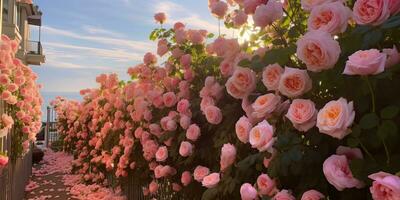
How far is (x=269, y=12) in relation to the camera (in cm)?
206

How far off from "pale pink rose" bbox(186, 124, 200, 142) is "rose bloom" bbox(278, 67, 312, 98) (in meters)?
1.64

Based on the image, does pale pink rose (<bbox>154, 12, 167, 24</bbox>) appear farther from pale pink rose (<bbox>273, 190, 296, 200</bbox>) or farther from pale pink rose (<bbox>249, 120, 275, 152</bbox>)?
pale pink rose (<bbox>273, 190, 296, 200</bbox>)

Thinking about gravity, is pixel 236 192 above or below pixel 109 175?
above

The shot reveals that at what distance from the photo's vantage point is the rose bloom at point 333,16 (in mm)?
1529

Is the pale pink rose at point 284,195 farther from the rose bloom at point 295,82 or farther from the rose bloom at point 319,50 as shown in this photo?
the rose bloom at point 319,50

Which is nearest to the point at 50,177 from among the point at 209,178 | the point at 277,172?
the point at 209,178

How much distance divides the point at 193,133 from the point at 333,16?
1940 mm

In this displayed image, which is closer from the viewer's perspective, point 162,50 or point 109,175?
point 162,50

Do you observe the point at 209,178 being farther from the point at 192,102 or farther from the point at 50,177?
the point at 50,177

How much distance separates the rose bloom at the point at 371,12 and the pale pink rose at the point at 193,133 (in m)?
2.02

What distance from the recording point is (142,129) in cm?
497

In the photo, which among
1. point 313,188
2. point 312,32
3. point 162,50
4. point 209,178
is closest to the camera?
point 312,32

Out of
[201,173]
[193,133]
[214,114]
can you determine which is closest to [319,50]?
[214,114]

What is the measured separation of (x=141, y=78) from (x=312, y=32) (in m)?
3.82
